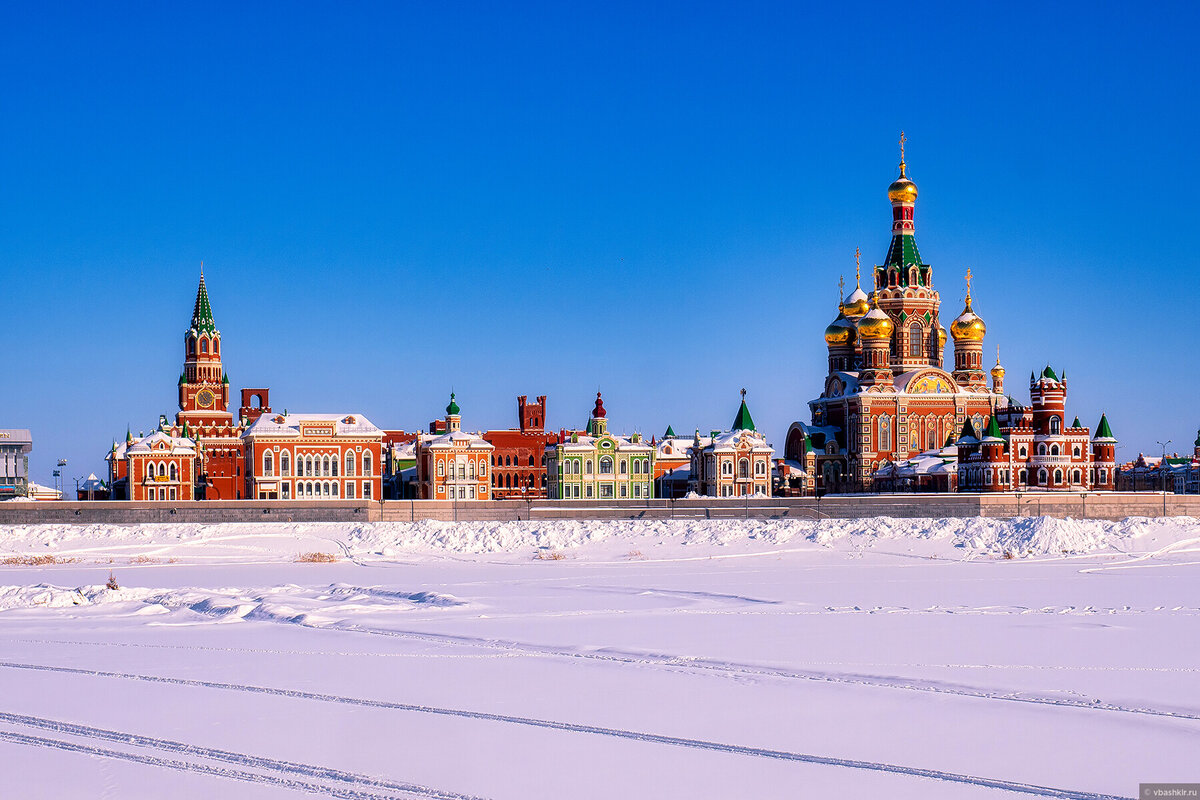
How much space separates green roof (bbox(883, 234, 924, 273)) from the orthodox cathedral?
0.21ft

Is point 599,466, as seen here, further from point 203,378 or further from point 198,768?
point 198,768

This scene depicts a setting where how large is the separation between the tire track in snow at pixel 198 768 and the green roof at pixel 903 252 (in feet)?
261

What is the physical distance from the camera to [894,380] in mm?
84250

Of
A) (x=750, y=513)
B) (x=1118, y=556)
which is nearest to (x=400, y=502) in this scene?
(x=750, y=513)

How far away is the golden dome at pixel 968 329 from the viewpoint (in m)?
86.0

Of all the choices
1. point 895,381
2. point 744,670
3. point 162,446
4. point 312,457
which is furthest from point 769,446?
point 744,670

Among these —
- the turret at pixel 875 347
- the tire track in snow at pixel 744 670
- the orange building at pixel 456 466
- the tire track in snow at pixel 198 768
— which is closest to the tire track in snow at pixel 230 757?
the tire track in snow at pixel 198 768

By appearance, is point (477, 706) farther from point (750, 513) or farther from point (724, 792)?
point (750, 513)

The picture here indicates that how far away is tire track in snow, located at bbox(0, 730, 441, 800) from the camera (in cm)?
1101

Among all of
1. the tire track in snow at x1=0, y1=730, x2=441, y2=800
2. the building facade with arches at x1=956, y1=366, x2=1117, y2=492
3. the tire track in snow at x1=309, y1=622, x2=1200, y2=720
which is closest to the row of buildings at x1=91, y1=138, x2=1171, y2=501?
the building facade with arches at x1=956, y1=366, x2=1117, y2=492

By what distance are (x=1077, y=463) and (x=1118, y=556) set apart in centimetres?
3141

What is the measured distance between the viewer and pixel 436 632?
20234mm

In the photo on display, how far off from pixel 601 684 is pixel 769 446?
66002 mm

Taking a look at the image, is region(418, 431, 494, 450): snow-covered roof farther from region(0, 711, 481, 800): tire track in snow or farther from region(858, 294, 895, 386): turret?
region(0, 711, 481, 800): tire track in snow
